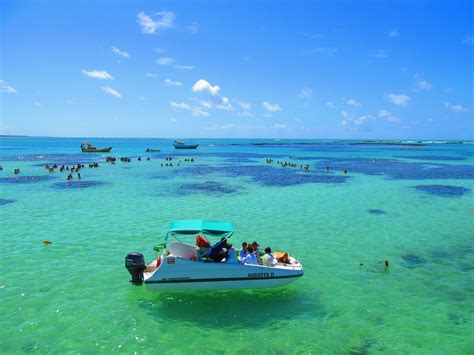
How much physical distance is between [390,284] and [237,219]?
13.2m

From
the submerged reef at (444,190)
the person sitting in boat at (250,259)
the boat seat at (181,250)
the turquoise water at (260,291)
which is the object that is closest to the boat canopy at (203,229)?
the boat seat at (181,250)


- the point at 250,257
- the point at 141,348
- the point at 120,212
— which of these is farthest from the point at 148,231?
the point at 141,348

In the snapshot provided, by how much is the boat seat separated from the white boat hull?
153 centimetres

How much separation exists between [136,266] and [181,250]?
6.80 ft

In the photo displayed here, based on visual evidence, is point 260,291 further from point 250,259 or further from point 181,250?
point 181,250

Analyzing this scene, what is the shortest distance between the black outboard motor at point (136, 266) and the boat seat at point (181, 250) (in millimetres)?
1464

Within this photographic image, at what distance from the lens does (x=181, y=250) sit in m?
15.3

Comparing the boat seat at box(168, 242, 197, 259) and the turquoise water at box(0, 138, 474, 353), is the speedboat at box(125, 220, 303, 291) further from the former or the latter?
the boat seat at box(168, 242, 197, 259)

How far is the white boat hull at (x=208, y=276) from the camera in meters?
13.6

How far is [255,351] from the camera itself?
35.2 feet

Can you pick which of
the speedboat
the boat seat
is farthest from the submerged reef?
the boat seat

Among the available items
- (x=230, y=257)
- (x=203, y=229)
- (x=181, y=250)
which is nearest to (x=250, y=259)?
(x=230, y=257)

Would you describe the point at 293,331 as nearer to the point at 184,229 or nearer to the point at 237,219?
the point at 184,229

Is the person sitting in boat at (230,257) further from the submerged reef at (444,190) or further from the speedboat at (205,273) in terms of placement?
the submerged reef at (444,190)
